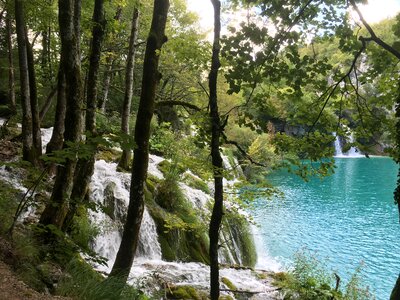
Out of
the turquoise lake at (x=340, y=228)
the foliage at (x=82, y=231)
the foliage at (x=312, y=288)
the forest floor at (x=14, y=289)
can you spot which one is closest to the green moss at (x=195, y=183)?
the turquoise lake at (x=340, y=228)

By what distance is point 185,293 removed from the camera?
6430 mm

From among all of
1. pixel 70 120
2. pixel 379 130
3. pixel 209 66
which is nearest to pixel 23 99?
pixel 70 120

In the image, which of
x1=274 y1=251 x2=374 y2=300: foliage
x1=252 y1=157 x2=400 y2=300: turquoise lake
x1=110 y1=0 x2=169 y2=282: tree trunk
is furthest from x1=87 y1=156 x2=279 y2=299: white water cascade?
x1=252 y1=157 x2=400 y2=300: turquoise lake

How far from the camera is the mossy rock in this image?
6.33 metres

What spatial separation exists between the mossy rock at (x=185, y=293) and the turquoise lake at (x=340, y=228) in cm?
382

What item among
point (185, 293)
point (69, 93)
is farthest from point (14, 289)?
point (185, 293)

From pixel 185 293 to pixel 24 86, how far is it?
18.8 feet

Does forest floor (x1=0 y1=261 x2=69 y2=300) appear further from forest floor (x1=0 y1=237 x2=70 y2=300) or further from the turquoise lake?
the turquoise lake

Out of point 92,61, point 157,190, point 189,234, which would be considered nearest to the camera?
point 92,61

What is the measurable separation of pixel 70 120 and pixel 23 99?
3880 mm

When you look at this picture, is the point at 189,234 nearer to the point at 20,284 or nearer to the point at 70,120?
the point at 70,120

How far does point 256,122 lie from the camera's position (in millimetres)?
4215

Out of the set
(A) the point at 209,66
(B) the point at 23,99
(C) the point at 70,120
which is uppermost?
(A) the point at 209,66

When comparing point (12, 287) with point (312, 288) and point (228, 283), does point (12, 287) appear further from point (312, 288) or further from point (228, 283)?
point (312, 288)
